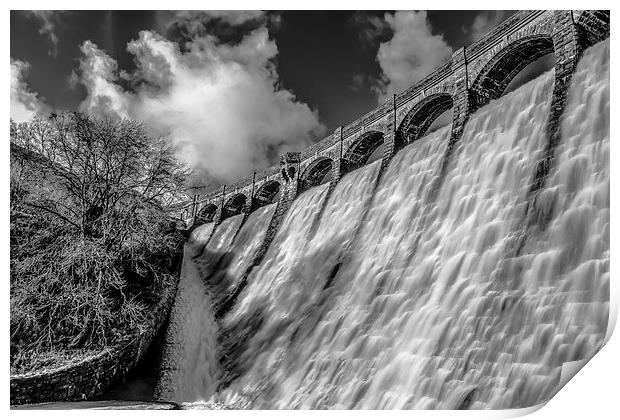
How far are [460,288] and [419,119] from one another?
609 centimetres

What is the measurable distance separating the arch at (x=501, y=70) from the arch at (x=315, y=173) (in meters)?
5.73

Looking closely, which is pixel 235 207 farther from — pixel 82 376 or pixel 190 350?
pixel 82 376

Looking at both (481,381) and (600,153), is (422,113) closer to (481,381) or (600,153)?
(600,153)

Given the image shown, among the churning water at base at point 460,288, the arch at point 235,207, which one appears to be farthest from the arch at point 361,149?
the arch at point 235,207

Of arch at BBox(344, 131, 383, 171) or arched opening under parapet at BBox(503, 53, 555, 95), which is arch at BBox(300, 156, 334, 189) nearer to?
arch at BBox(344, 131, 383, 171)

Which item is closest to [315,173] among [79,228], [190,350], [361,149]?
[361,149]

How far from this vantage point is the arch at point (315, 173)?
44.8 feet

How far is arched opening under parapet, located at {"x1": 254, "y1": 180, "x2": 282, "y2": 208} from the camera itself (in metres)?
15.7

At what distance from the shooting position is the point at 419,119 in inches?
416

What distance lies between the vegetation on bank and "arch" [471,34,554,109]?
18.9 ft

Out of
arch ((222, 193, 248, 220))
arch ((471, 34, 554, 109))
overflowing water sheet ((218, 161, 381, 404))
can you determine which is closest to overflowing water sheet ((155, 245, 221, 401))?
overflowing water sheet ((218, 161, 381, 404))

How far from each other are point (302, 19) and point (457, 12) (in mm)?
1957

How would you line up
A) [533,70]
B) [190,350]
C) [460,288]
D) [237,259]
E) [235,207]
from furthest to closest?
1. [235,207]
2. [237,259]
3. [190,350]
4. [533,70]
5. [460,288]

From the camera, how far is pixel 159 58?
19.5 ft
